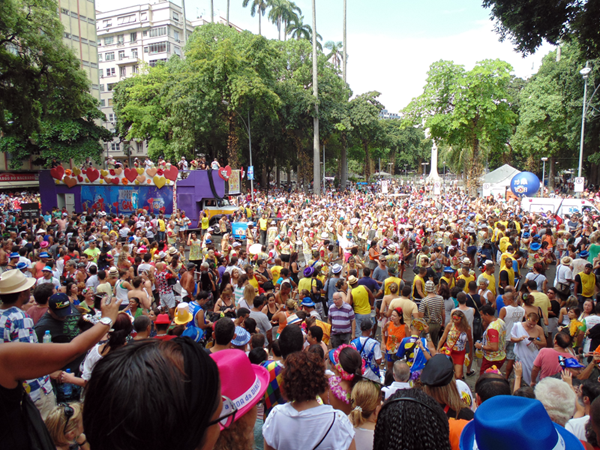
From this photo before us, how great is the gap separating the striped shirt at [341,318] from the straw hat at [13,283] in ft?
13.0

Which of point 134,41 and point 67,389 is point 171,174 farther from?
point 134,41

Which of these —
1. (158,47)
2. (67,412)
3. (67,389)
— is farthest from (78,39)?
(67,412)

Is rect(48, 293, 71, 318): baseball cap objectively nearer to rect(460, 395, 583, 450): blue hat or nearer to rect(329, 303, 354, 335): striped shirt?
rect(329, 303, 354, 335): striped shirt

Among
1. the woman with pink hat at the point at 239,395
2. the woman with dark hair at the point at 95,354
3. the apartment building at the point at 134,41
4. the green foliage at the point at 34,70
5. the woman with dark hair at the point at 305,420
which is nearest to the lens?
the woman with pink hat at the point at 239,395

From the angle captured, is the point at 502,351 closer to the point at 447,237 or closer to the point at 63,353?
the point at 63,353

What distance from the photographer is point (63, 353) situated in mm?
1738

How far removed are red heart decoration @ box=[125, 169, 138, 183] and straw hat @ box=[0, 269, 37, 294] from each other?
63.2ft

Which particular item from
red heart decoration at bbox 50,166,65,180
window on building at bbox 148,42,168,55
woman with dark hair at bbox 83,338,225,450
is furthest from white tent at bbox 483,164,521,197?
window on building at bbox 148,42,168,55

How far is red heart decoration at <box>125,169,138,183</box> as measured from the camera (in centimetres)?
2209

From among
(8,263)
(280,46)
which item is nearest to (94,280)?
(8,263)

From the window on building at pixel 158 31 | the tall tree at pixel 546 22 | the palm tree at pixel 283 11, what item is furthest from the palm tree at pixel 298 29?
the tall tree at pixel 546 22

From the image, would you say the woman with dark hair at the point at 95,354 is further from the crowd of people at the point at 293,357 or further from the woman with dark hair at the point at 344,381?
the woman with dark hair at the point at 344,381

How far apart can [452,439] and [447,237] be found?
10.5 m

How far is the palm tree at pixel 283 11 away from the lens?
59469 mm
